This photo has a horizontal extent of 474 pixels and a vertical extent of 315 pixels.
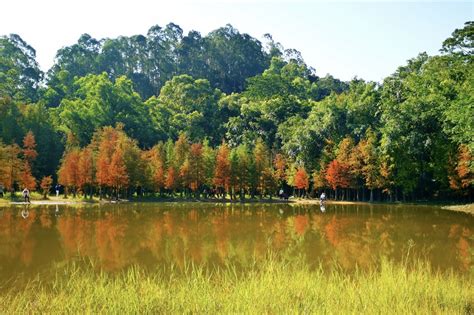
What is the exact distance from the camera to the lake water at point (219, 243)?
16969 millimetres

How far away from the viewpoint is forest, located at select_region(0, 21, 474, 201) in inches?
2301

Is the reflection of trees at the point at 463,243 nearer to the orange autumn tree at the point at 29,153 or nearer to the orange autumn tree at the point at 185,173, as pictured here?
the orange autumn tree at the point at 185,173

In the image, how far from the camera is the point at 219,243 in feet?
71.5

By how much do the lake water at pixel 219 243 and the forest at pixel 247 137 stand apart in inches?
752

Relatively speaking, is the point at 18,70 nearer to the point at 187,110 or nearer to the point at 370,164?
the point at 187,110

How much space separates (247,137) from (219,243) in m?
65.7

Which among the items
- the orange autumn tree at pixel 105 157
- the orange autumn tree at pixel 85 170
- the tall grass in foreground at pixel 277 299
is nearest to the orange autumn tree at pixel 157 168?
the orange autumn tree at pixel 105 157

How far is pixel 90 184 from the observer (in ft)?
206

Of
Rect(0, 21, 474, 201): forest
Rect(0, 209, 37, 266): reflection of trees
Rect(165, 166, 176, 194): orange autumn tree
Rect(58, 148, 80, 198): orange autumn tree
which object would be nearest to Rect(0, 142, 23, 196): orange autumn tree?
Rect(0, 21, 474, 201): forest

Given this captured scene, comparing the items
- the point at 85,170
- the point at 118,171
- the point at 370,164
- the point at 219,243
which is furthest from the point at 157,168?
the point at 219,243

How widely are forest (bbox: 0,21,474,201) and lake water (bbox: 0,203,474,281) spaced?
62.7 ft

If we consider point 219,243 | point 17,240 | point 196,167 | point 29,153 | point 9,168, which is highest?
point 29,153

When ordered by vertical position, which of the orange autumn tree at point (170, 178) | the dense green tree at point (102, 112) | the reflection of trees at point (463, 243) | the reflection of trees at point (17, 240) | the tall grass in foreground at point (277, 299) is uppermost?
the dense green tree at point (102, 112)

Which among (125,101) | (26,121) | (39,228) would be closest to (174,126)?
(125,101)
